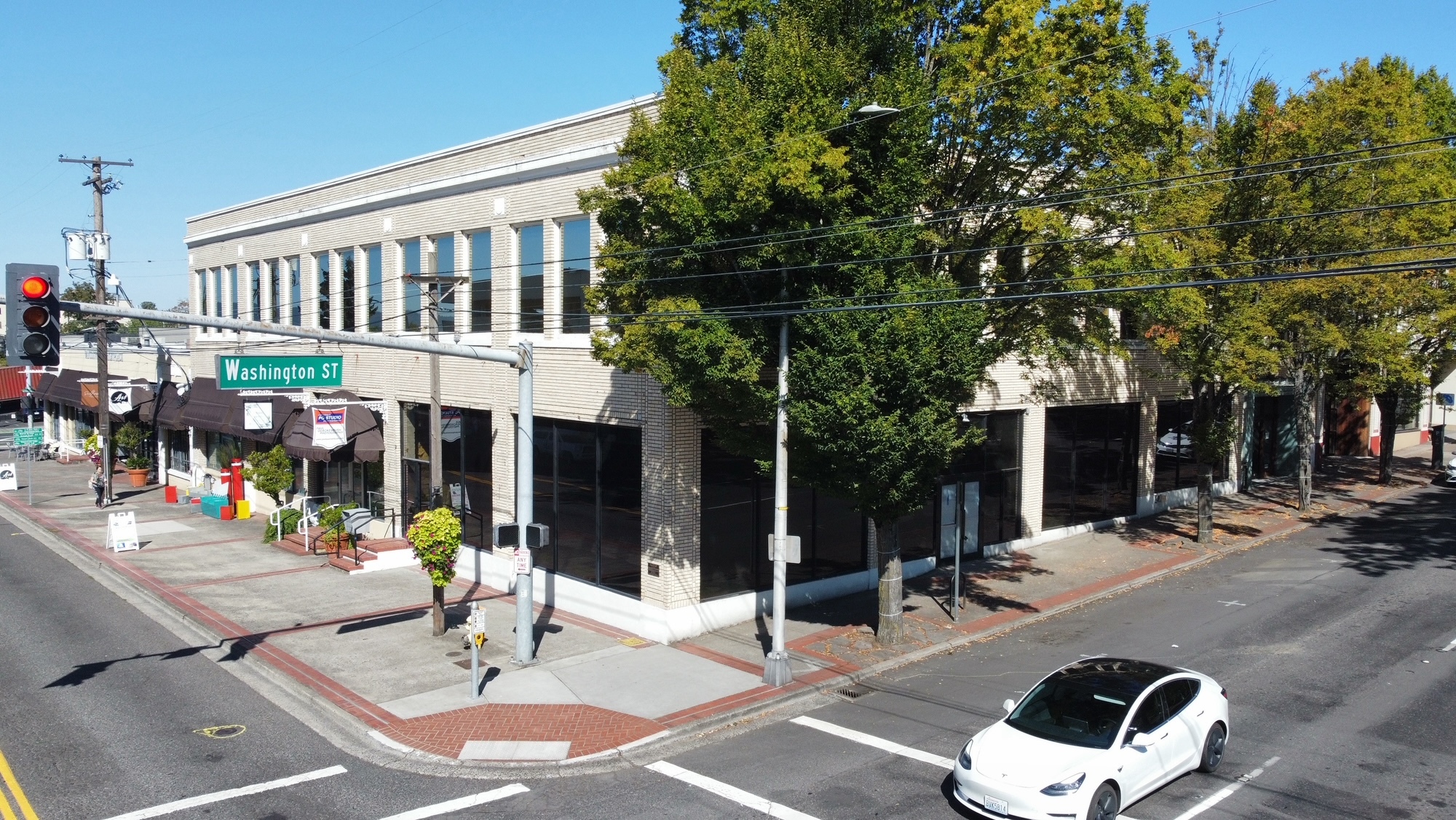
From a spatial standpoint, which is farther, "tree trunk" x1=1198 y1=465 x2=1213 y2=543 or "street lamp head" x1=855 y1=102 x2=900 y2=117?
"tree trunk" x1=1198 y1=465 x2=1213 y2=543

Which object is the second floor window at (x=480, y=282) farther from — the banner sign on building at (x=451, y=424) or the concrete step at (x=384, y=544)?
the concrete step at (x=384, y=544)

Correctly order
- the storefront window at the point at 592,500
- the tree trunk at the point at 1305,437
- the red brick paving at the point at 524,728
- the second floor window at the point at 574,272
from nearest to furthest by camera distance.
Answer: the red brick paving at the point at 524,728, the storefront window at the point at 592,500, the second floor window at the point at 574,272, the tree trunk at the point at 1305,437

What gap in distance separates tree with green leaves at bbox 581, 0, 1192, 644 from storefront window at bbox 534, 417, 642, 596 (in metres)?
3.20

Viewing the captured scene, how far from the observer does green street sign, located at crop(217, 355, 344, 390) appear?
67.6ft

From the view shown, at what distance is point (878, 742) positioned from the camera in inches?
520

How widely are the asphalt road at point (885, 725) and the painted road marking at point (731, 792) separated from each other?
0.16 feet

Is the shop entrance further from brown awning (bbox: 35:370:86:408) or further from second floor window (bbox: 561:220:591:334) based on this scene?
brown awning (bbox: 35:370:86:408)

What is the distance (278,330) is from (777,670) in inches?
345

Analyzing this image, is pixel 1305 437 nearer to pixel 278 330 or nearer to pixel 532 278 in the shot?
pixel 532 278

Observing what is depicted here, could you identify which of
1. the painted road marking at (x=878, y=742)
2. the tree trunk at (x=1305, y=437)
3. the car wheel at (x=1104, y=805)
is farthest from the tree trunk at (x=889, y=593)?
the tree trunk at (x=1305, y=437)

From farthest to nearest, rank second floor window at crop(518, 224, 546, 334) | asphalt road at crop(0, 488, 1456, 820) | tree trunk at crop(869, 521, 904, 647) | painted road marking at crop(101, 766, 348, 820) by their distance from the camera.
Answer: second floor window at crop(518, 224, 546, 334), tree trunk at crop(869, 521, 904, 647), asphalt road at crop(0, 488, 1456, 820), painted road marking at crop(101, 766, 348, 820)

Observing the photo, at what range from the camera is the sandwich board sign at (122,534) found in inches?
→ 1036

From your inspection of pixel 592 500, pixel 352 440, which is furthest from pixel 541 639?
pixel 352 440

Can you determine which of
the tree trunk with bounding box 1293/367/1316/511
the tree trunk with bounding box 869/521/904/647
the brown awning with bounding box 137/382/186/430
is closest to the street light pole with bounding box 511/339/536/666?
the tree trunk with bounding box 869/521/904/647
